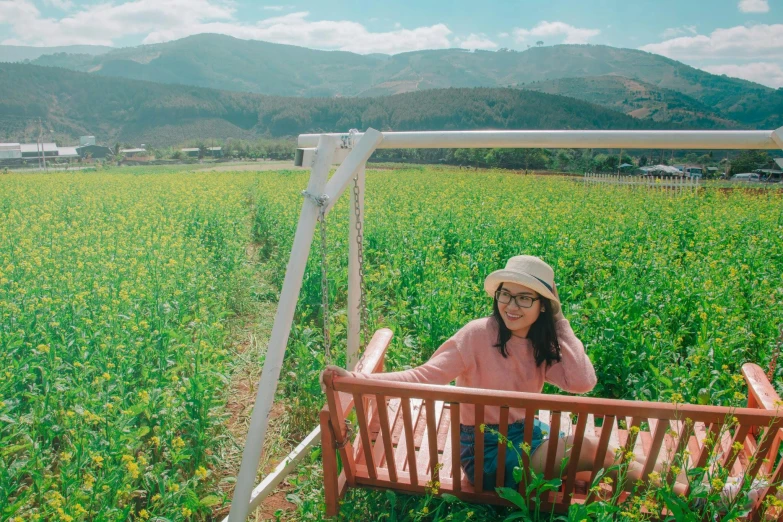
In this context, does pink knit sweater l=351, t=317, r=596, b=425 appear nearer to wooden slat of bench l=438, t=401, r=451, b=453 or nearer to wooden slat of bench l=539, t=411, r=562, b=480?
wooden slat of bench l=539, t=411, r=562, b=480

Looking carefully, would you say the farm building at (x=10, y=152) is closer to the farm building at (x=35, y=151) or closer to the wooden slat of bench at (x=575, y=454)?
the farm building at (x=35, y=151)

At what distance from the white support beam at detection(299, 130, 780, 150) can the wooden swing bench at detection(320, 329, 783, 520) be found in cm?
119

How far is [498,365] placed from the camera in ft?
8.72

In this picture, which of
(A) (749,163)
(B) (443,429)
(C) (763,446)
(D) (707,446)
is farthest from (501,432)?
(A) (749,163)

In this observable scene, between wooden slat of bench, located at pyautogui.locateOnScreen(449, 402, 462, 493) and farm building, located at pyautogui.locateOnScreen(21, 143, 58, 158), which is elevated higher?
farm building, located at pyautogui.locateOnScreen(21, 143, 58, 158)

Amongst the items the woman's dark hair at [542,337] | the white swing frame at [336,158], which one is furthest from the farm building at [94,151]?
the woman's dark hair at [542,337]

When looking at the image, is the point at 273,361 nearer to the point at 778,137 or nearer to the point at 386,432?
the point at 386,432

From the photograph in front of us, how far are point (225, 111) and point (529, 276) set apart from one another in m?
149

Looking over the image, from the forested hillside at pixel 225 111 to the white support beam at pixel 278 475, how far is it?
312 ft

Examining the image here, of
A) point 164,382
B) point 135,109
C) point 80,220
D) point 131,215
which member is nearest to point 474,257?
point 164,382

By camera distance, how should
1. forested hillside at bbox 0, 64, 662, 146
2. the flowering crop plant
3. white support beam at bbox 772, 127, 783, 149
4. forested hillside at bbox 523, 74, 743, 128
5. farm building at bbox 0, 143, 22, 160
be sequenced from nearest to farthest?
white support beam at bbox 772, 127, 783, 149
the flowering crop plant
farm building at bbox 0, 143, 22, 160
forested hillside at bbox 0, 64, 662, 146
forested hillside at bbox 523, 74, 743, 128

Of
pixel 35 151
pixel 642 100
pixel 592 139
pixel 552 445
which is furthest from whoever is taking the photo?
pixel 642 100

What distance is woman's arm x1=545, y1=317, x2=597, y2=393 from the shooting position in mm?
2619

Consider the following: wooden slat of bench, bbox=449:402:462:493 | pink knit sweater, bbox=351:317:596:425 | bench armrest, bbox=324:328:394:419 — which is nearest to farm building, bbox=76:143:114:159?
bench armrest, bbox=324:328:394:419
